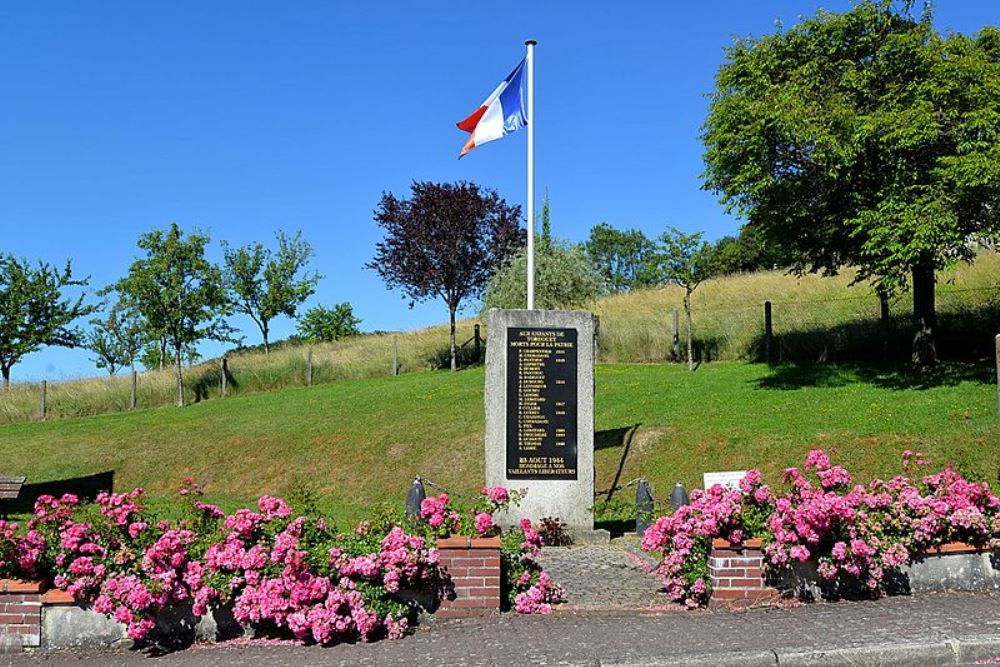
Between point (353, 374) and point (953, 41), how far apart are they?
Answer: 23434mm

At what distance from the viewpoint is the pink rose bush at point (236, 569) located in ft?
22.1

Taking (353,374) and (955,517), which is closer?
(955,517)

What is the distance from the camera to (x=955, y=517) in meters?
7.74

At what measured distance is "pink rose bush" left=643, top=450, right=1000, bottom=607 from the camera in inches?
294

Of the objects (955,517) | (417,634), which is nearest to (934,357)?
(955,517)

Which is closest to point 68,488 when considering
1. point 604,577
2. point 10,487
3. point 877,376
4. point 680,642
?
point 10,487

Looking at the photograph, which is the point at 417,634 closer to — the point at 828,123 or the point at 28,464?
the point at 828,123

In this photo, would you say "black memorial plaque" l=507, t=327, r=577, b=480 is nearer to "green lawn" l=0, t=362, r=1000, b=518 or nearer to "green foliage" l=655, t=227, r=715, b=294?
"green lawn" l=0, t=362, r=1000, b=518

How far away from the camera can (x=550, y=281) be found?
3444 cm

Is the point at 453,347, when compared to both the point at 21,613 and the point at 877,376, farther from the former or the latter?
the point at 21,613

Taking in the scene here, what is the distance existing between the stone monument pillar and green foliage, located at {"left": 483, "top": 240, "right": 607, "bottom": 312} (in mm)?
21156

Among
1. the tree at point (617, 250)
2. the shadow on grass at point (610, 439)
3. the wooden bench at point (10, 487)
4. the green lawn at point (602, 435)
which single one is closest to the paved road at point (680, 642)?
the green lawn at point (602, 435)

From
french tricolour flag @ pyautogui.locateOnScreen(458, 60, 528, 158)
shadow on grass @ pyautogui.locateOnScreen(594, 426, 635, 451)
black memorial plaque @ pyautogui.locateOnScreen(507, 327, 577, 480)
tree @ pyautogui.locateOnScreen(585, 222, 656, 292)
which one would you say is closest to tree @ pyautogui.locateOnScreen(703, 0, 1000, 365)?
shadow on grass @ pyautogui.locateOnScreen(594, 426, 635, 451)

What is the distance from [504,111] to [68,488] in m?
12.4
